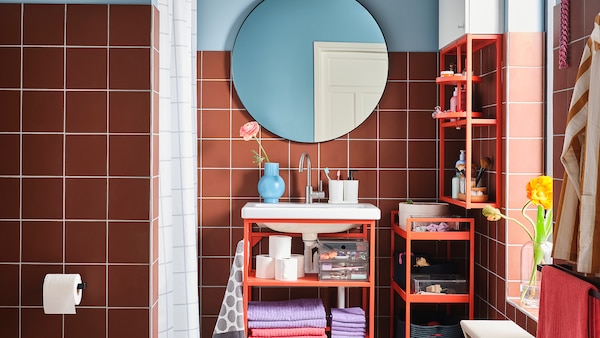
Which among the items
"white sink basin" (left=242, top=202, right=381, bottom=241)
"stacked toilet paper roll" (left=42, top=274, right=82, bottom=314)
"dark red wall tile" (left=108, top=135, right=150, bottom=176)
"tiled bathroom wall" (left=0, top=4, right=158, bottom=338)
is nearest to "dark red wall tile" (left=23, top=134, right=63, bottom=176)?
"tiled bathroom wall" (left=0, top=4, right=158, bottom=338)

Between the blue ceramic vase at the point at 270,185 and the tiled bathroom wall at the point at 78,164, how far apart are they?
124 centimetres

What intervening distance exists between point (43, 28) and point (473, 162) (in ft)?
7.82

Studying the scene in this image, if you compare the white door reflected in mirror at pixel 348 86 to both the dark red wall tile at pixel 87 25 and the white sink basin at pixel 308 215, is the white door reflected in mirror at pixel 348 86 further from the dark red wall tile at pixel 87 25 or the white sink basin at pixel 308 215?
the dark red wall tile at pixel 87 25

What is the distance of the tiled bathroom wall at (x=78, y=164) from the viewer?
2.59m

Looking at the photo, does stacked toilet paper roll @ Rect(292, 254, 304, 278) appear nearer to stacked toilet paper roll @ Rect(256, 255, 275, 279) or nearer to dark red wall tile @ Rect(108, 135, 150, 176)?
stacked toilet paper roll @ Rect(256, 255, 275, 279)

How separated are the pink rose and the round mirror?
0.41 feet

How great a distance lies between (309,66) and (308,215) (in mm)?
970

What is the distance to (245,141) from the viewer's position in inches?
157

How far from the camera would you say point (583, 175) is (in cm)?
180

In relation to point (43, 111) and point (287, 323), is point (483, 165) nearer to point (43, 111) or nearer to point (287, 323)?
point (287, 323)

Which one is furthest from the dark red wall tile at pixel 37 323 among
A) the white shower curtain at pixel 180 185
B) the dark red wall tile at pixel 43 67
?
the dark red wall tile at pixel 43 67

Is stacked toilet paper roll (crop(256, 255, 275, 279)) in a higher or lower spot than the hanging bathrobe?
lower

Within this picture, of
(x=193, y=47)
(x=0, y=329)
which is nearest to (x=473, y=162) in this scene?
(x=193, y=47)

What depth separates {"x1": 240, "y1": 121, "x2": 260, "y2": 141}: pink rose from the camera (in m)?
3.81
